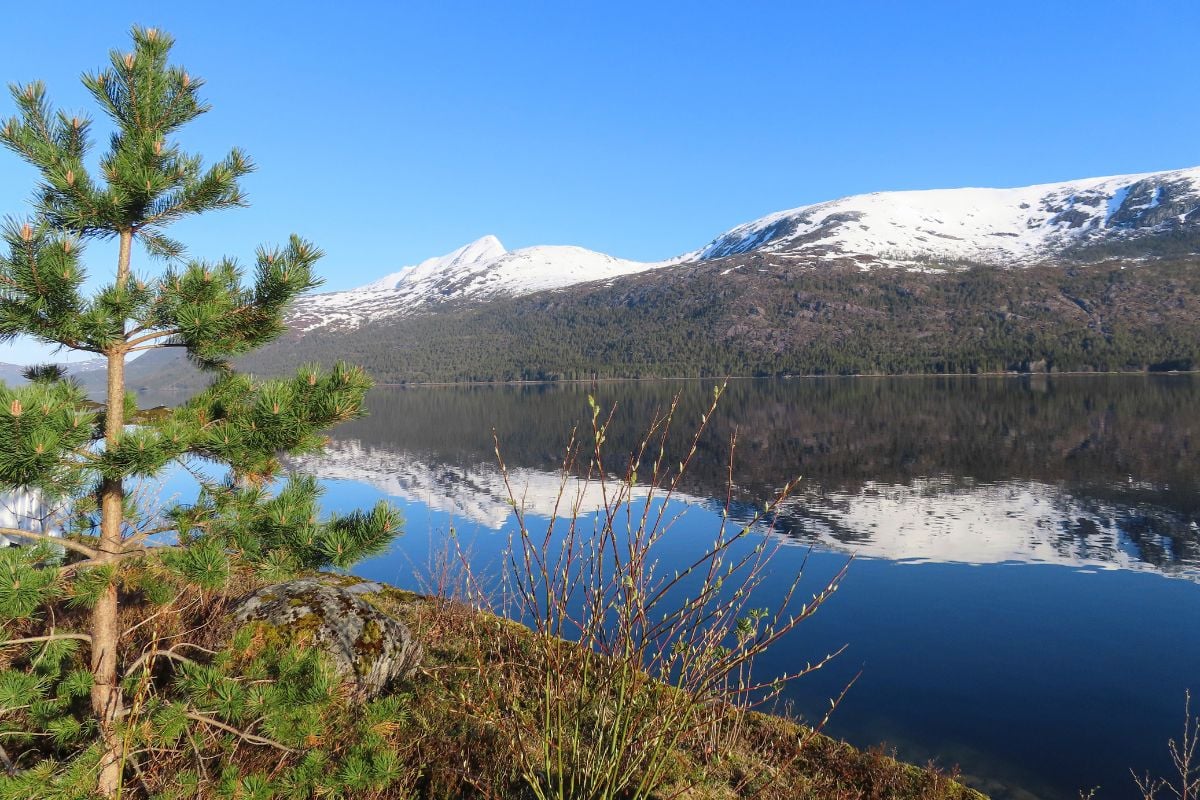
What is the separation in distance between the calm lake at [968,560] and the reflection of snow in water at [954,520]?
13cm

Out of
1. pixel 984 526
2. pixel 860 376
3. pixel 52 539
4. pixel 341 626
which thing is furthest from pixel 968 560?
pixel 860 376

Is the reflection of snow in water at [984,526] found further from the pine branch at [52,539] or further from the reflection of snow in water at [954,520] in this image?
the pine branch at [52,539]

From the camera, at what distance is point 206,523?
4.87 meters

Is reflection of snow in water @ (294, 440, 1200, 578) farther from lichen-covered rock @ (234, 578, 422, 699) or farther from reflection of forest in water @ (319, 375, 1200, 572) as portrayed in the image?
lichen-covered rock @ (234, 578, 422, 699)

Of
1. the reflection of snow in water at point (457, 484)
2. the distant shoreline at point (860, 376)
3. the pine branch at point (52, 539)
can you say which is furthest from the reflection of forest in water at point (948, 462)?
the distant shoreline at point (860, 376)

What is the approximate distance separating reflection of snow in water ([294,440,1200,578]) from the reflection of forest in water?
4.2 inches

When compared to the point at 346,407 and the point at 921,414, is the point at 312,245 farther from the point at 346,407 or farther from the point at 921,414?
the point at 921,414

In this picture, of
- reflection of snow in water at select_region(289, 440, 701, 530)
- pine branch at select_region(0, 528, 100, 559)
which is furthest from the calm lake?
pine branch at select_region(0, 528, 100, 559)

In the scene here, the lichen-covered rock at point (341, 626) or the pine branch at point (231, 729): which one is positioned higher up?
the pine branch at point (231, 729)

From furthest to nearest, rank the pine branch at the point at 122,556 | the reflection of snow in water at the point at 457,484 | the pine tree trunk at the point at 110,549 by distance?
the reflection of snow in water at the point at 457,484 < the pine tree trunk at the point at 110,549 < the pine branch at the point at 122,556

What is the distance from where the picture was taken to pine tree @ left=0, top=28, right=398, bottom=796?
4.05m

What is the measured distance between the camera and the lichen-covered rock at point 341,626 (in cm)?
696

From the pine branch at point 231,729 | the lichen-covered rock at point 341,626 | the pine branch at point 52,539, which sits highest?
the pine branch at point 52,539

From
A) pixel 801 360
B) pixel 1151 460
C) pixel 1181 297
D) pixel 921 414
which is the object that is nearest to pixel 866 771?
pixel 1151 460
